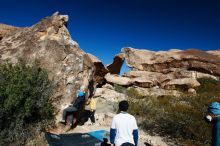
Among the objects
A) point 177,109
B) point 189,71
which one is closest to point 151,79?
point 189,71

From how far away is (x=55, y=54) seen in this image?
965 cm

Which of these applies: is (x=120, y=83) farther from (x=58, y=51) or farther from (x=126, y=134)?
(x=126, y=134)

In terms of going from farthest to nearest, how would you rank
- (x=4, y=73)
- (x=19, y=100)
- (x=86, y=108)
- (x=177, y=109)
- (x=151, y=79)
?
(x=151, y=79), (x=177, y=109), (x=86, y=108), (x=4, y=73), (x=19, y=100)

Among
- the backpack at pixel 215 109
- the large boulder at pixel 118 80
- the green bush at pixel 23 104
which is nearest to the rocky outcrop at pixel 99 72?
the large boulder at pixel 118 80

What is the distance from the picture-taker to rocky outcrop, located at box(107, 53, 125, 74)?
32.2 meters

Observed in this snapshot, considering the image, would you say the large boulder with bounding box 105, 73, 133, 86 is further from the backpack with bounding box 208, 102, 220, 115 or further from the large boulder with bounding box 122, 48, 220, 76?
the backpack with bounding box 208, 102, 220, 115

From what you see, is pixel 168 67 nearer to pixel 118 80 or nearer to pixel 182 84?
pixel 182 84

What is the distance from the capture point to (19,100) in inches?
257

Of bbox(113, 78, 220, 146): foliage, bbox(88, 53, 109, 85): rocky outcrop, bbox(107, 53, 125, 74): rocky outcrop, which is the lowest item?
bbox(113, 78, 220, 146): foliage

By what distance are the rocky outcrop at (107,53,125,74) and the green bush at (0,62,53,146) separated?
2420cm

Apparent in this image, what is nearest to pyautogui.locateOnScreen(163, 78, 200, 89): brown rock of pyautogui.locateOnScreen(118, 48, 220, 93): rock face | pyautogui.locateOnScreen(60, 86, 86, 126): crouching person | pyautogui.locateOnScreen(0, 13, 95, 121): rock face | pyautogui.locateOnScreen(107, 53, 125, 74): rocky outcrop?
pyautogui.locateOnScreen(118, 48, 220, 93): rock face

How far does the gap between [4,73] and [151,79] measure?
20921mm

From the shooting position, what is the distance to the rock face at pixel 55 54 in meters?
9.09

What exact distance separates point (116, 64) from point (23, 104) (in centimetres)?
2611
